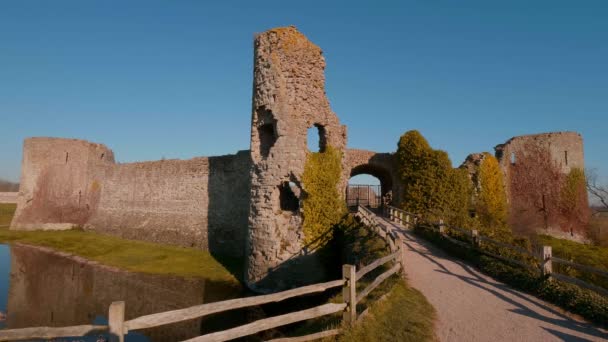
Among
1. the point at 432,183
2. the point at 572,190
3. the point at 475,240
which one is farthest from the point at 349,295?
the point at 572,190

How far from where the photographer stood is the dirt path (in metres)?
6.85

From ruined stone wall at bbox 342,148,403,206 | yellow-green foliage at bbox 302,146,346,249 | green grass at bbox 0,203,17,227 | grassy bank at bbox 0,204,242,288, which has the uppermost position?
ruined stone wall at bbox 342,148,403,206

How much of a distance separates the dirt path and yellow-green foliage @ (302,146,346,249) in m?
4.04

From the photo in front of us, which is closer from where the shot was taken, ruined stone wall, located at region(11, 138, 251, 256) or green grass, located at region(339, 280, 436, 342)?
green grass, located at region(339, 280, 436, 342)

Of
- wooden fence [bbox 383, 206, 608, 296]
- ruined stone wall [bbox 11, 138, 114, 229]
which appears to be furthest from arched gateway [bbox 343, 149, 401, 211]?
ruined stone wall [bbox 11, 138, 114, 229]

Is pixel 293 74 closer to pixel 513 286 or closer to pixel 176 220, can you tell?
pixel 513 286

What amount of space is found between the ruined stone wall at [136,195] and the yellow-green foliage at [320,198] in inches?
228

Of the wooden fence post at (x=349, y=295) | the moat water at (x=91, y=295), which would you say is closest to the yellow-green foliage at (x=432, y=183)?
the moat water at (x=91, y=295)

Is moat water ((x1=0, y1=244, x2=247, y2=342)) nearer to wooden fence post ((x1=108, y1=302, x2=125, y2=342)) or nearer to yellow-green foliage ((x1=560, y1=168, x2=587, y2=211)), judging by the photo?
wooden fence post ((x1=108, y1=302, x2=125, y2=342))

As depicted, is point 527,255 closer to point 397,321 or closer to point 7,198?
point 397,321

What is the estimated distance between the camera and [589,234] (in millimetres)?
25016

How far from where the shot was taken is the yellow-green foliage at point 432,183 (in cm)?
2248

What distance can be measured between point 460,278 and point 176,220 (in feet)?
59.0

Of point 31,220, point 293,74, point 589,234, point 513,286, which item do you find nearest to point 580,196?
point 589,234
